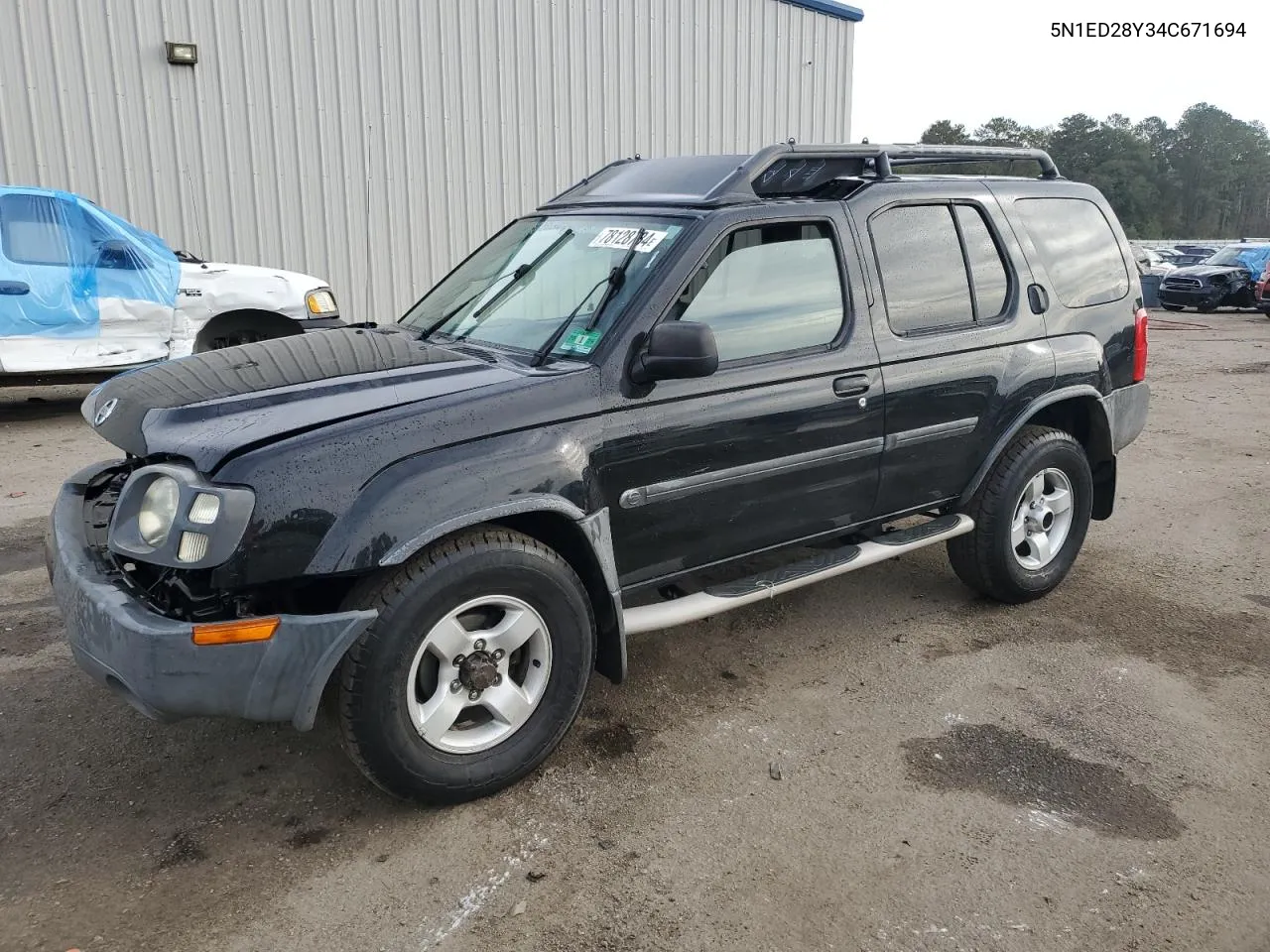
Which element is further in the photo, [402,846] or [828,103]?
[828,103]

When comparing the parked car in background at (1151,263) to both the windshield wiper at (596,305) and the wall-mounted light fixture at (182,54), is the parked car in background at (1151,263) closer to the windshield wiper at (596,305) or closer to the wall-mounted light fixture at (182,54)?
the wall-mounted light fixture at (182,54)

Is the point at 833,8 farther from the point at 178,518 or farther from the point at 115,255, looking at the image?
the point at 178,518

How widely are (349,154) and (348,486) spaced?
1040 cm

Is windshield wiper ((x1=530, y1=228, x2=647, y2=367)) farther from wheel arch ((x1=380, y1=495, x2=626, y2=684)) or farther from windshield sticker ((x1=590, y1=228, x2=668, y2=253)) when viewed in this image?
wheel arch ((x1=380, y1=495, x2=626, y2=684))

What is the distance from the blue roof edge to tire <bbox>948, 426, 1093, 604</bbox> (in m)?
12.4

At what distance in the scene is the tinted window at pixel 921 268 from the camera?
12.9 ft

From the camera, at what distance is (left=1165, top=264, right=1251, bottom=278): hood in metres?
21.9

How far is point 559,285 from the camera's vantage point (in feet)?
12.0

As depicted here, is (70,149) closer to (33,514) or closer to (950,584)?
(33,514)

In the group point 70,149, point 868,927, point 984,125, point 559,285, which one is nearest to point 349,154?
point 70,149

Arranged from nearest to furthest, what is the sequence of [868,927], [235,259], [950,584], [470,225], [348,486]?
[868,927] < [348,486] < [950,584] < [235,259] < [470,225]

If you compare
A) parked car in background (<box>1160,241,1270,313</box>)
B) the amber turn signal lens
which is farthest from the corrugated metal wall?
parked car in background (<box>1160,241,1270,313</box>)

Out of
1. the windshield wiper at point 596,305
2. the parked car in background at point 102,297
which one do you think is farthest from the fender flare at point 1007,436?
the parked car in background at point 102,297

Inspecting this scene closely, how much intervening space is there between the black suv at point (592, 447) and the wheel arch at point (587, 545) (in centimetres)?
1
